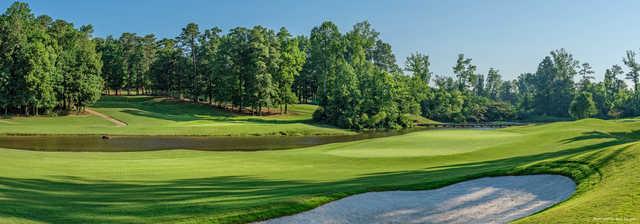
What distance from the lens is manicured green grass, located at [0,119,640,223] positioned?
1127cm

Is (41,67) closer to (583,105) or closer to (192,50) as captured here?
(192,50)

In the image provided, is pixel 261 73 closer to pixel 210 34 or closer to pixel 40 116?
pixel 210 34

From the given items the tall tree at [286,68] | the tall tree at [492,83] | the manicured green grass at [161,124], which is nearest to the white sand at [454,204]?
the manicured green grass at [161,124]

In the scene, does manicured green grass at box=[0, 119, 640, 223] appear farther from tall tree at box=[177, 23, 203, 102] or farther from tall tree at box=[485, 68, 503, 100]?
tall tree at box=[485, 68, 503, 100]

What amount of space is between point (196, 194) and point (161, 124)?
49.8 metres

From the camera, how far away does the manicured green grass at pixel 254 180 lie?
1127cm

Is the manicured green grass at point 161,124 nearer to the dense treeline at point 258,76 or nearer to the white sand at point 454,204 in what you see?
the dense treeline at point 258,76

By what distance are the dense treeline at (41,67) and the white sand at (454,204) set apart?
63054mm

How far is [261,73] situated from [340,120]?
1899cm

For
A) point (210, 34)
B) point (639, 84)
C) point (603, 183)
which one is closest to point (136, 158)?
point (603, 183)

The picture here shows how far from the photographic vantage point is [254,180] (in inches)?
750

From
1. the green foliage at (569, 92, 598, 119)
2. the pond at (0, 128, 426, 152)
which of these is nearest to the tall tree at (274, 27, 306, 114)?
the pond at (0, 128, 426, 152)

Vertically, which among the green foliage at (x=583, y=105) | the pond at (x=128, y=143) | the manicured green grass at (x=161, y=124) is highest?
the green foliage at (x=583, y=105)

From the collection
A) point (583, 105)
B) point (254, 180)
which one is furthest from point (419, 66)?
point (254, 180)
